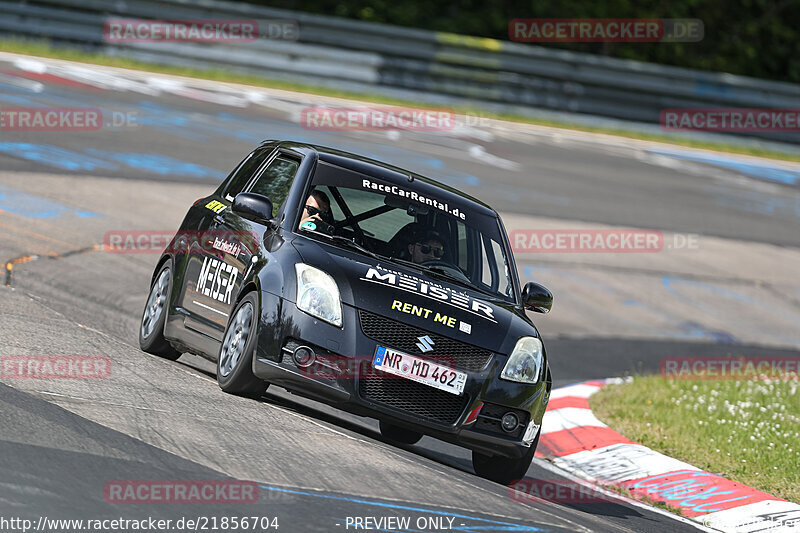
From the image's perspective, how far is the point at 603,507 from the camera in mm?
7543

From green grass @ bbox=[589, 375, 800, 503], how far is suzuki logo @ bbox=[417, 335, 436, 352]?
9.71 feet

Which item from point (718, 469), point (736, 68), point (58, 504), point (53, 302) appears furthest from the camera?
point (736, 68)

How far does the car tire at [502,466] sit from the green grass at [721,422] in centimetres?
204

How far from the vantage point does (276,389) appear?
880 centimetres

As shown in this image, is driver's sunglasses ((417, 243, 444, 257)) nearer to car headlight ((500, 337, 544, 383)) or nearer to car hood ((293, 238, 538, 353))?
car hood ((293, 238, 538, 353))

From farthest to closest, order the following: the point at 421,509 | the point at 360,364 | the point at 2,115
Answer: the point at 2,115 → the point at 360,364 → the point at 421,509

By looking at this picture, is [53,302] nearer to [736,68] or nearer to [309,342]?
[309,342]

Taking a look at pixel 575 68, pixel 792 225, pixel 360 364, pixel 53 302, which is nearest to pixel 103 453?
pixel 360 364

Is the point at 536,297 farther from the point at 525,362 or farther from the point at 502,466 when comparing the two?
the point at 502,466

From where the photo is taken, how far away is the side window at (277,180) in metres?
8.11

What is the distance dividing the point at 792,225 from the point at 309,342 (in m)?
15.9

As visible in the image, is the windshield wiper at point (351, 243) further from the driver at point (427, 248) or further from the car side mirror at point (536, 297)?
the car side mirror at point (536, 297)


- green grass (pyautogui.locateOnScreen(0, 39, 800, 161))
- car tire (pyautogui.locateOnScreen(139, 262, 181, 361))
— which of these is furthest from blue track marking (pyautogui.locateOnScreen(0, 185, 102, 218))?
green grass (pyautogui.locateOnScreen(0, 39, 800, 161))

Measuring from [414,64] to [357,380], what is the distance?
16765 millimetres
